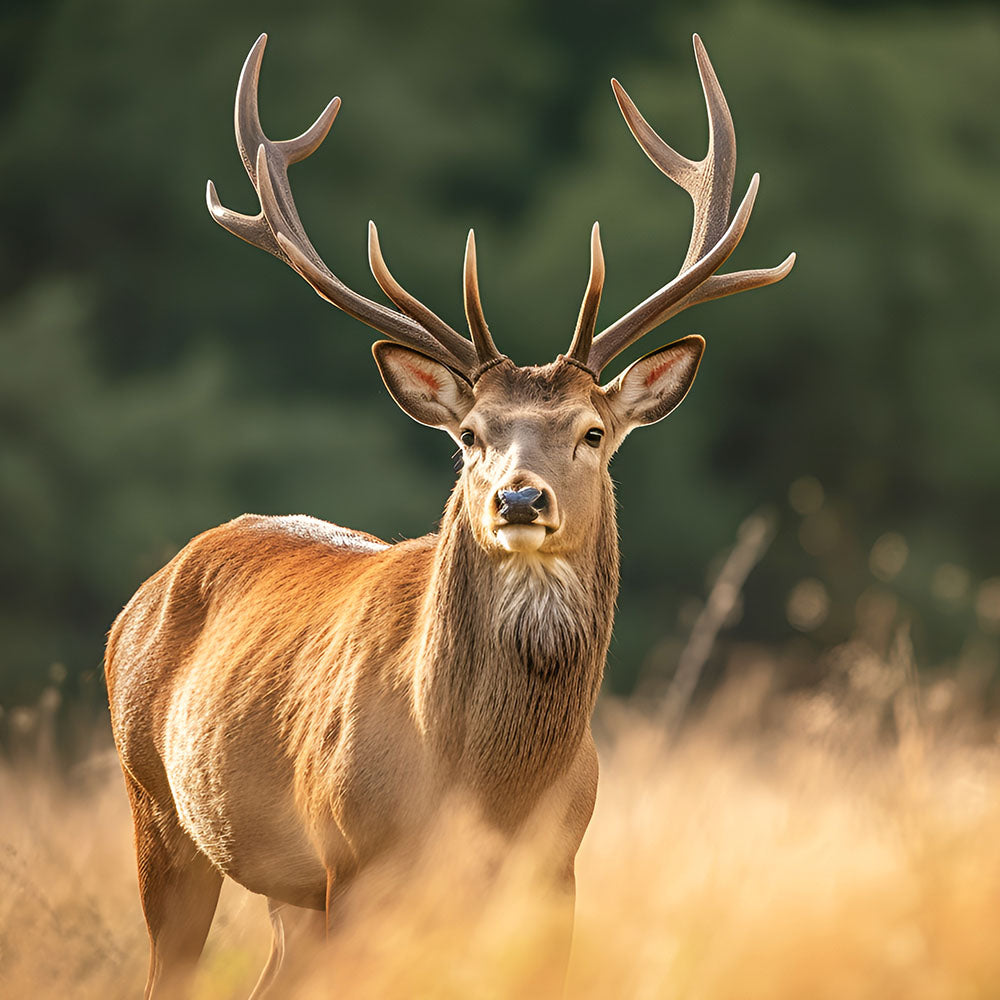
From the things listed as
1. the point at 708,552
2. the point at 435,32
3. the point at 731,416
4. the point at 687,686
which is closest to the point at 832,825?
the point at 687,686

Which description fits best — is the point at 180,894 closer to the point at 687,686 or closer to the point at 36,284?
the point at 687,686

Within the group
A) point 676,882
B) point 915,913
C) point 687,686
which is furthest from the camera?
point 687,686

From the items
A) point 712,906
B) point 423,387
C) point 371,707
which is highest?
point 423,387

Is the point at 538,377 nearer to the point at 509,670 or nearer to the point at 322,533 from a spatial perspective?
the point at 509,670

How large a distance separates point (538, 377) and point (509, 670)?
2.31ft

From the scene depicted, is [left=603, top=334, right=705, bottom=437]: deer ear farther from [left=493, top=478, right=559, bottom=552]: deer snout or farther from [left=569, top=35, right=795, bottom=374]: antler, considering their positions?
[left=493, top=478, right=559, bottom=552]: deer snout

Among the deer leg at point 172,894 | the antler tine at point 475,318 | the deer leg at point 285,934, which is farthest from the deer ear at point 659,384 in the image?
the deer leg at point 172,894

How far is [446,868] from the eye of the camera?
308cm

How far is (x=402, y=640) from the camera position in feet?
11.6

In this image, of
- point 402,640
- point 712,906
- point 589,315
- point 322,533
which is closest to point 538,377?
point 589,315

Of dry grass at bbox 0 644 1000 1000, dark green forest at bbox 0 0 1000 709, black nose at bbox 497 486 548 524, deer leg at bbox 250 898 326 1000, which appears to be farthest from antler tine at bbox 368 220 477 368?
dark green forest at bbox 0 0 1000 709

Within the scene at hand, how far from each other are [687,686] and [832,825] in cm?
156

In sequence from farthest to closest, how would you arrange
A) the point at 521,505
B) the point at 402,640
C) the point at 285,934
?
the point at 285,934, the point at 402,640, the point at 521,505

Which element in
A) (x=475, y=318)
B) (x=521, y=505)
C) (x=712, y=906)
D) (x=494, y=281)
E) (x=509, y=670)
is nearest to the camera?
(x=712, y=906)
